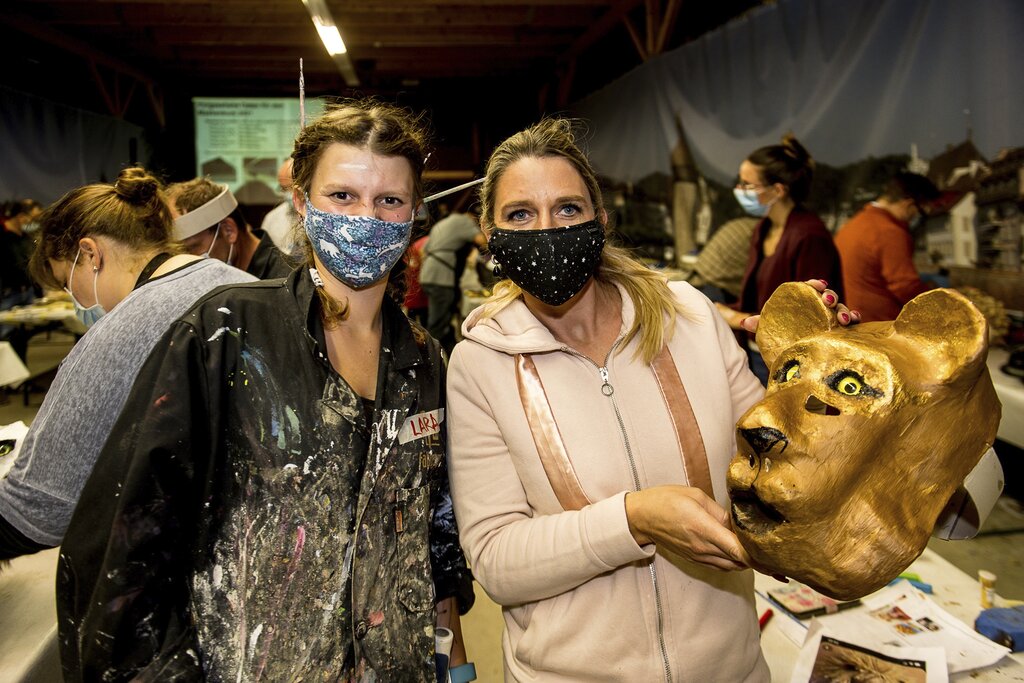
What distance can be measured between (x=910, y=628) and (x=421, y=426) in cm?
138

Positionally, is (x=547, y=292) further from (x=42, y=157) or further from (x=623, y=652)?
(x=42, y=157)

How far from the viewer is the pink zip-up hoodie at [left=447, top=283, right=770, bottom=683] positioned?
121 centimetres

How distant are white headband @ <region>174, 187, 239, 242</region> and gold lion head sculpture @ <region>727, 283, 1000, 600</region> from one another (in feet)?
8.11

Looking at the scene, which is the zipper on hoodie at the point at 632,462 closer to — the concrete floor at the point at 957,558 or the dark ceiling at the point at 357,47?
the concrete floor at the point at 957,558

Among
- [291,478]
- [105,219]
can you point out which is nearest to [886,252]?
[291,478]

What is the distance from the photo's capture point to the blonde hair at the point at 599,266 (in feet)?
4.39

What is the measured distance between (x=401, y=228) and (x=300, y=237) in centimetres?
31

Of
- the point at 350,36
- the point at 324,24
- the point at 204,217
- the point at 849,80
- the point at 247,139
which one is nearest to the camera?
the point at 204,217

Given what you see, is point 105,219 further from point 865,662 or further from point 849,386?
point 865,662

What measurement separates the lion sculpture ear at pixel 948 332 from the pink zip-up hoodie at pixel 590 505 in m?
0.39

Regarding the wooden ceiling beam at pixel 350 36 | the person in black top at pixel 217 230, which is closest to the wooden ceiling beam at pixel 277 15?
the wooden ceiling beam at pixel 350 36

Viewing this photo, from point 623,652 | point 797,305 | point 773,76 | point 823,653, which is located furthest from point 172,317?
point 773,76

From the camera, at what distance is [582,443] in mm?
1258

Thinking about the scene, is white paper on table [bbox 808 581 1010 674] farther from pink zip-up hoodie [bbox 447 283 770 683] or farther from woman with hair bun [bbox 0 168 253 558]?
woman with hair bun [bbox 0 168 253 558]
